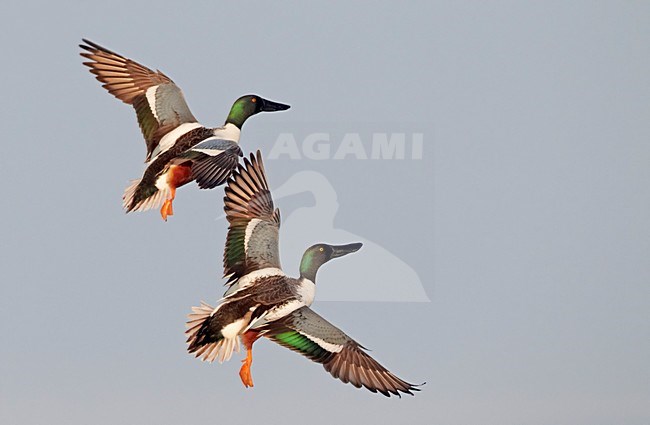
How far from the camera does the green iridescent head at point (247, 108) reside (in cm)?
473

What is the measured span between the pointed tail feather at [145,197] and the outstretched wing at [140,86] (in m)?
0.23

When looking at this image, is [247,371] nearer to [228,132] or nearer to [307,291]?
[307,291]

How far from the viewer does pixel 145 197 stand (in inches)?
183

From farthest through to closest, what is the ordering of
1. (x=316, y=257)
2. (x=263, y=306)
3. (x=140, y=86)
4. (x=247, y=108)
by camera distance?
(x=140, y=86)
(x=247, y=108)
(x=316, y=257)
(x=263, y=306)

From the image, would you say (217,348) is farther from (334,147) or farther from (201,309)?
(334,147)

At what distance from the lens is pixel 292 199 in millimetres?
4770

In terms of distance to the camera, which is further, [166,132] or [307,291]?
[166,132]

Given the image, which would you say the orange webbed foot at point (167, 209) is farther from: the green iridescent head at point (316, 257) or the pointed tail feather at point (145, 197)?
the green iridescent head at point (316, 257)

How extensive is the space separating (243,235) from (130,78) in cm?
76

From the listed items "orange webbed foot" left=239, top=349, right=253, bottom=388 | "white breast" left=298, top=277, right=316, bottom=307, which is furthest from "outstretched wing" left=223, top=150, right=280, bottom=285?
"orange webbed foot" left=239, top=349, right=253, bottom=388

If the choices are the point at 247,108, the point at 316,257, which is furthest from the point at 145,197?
the point at 316,257

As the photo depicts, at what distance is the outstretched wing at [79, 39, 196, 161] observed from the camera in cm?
485

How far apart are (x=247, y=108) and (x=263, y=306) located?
2.35 feet

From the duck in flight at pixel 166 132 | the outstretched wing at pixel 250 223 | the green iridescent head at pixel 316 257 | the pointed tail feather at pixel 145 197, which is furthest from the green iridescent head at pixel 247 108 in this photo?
the green iridescent head at pixel 316 257
